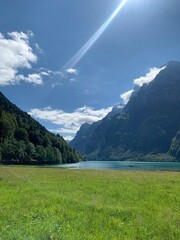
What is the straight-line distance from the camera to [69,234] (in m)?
14.4

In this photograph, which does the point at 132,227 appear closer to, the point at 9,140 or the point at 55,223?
the point at 55,223

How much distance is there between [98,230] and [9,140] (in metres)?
157

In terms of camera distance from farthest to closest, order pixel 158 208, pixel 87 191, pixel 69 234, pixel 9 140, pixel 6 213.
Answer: pixel 9 140 → pixel 87 191 → pixel 158 208 → pixel 6 213 → pixel 69 234

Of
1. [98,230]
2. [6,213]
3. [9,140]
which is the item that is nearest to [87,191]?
[6,213]

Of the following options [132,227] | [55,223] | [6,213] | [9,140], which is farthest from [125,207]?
[9,140]

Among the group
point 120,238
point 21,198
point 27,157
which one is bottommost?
point 120,238

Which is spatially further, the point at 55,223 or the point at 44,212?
the point at 44,212

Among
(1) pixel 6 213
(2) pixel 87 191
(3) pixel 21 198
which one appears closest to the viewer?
(1) pixel 6 213

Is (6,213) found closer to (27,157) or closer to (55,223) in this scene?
(55,223)

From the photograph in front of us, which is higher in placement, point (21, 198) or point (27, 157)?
point (27, 157)

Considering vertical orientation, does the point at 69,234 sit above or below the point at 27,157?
below

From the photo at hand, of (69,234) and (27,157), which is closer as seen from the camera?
(69,234)

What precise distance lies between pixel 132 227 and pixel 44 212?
589 centimetres

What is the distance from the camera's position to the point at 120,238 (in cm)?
1437
